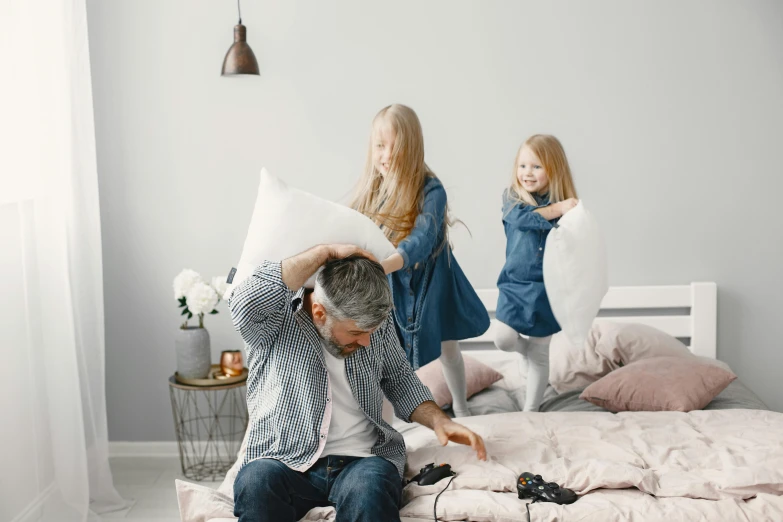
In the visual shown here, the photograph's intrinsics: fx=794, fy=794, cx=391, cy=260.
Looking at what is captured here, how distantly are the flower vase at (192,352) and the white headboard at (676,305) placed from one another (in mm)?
1175

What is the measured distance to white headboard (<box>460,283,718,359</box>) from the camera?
342 cm

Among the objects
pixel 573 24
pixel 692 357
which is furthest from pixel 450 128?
pixel 692 357

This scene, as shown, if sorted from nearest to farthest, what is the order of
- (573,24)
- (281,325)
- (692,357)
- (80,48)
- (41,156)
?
(281,325), (41,156), (80,48), (692,357), (573,24)

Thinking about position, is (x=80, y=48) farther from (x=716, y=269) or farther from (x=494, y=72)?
(x=716, y=269)

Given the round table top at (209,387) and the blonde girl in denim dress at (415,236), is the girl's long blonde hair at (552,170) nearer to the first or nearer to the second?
the blonde girl in denim dress at (415,236)

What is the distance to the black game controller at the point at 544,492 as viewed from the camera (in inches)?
74.2

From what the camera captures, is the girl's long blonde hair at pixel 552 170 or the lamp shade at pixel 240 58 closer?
the girl's long blonde hair at pixel 552 170

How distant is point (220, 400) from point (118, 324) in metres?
0.56

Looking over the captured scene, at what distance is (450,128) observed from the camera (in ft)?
11.2

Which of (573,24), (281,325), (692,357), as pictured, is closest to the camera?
(281,325)

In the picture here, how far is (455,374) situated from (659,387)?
0.70 m

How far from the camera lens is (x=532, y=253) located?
9.22 feet

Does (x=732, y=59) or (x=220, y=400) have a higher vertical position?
(x=732, y=59)

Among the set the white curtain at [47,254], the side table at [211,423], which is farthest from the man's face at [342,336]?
the side table at [211,423]
